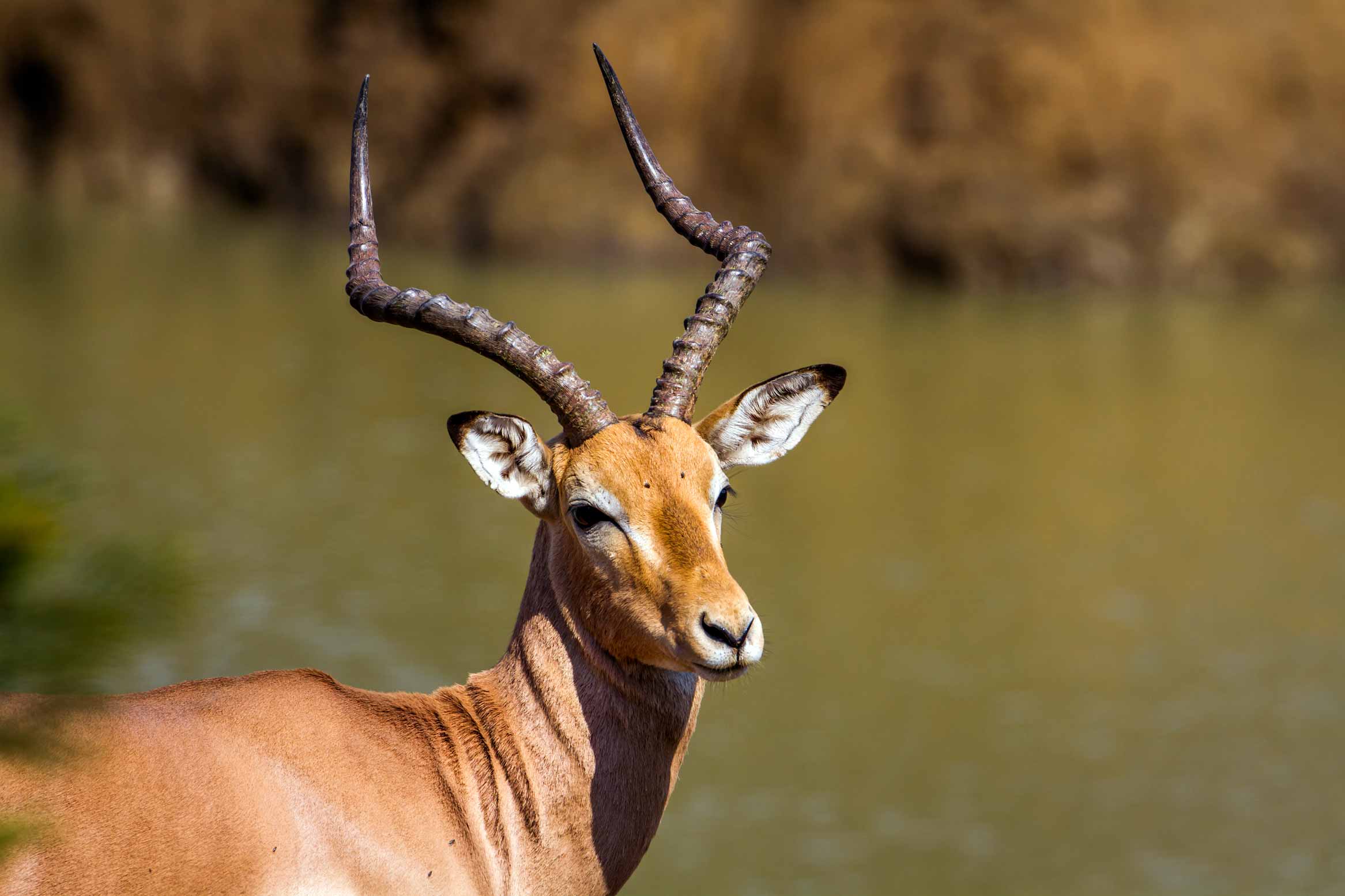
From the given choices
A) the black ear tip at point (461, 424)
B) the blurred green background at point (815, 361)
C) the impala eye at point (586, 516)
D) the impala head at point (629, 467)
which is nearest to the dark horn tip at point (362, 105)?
the impala head at point (629, 467)

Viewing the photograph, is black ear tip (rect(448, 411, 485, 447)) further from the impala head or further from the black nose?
the black nose

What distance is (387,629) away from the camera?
17.7 metres

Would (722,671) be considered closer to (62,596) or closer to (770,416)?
(770,416)

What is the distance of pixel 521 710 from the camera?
455 centimetres

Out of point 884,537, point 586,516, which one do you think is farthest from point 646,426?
point 884,537

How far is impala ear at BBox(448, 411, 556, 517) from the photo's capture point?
14.6 ft

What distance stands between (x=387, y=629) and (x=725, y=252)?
13.2m

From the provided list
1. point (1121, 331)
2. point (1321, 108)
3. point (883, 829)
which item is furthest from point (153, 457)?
point (1321, 108)

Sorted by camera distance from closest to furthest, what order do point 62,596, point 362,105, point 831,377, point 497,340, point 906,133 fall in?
point 62,596 → point 497,340 → point 362,105 → point 831,377 → point 906,133

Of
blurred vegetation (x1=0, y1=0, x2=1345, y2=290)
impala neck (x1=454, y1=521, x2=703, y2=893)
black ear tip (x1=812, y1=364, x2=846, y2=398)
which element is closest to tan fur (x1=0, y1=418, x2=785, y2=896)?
impala neck (x1=454, y1=521, x2=703, y2=893)

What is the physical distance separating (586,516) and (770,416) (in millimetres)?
771

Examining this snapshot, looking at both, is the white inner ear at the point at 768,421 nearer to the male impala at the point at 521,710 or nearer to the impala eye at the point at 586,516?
the male impala at the point at 521,710

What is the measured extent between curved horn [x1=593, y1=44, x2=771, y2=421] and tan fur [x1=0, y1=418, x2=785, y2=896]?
6.7 inches

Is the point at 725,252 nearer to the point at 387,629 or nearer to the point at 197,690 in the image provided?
the point at 197,690
